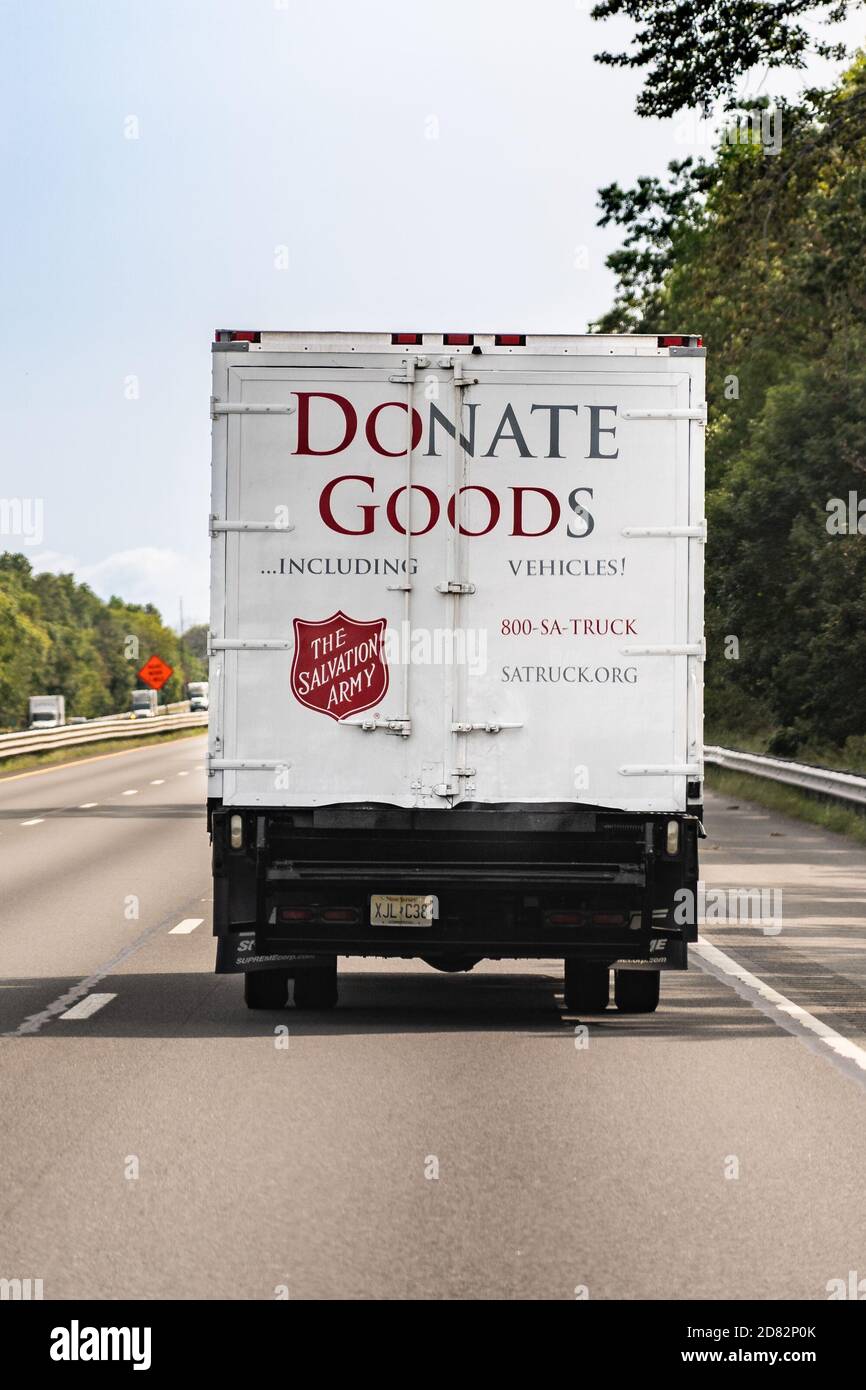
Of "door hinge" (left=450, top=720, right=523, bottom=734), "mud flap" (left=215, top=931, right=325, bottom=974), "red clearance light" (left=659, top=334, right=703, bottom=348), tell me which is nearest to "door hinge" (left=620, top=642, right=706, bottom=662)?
"door hinge" (left=450, top=720, right=523, bottom=734)

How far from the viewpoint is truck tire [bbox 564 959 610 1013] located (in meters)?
12.1

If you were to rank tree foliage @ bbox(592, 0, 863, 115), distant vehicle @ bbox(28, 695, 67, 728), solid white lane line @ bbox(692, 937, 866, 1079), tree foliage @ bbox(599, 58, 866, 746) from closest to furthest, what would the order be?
solid white lane line @ bbox(692, 937, 866, 1079), tree foliage @ bbox(592, 0, 863, 115), tree foliage @ bbox(599, 58, 866, 746), distant vehicle @ bbox(28, 695, 67, 728)

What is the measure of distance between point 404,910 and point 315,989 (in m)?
1.41

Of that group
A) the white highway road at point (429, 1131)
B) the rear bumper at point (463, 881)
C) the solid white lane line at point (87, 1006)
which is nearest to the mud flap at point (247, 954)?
the rear bumper at point (463, 881)

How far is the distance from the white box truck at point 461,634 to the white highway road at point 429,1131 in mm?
710

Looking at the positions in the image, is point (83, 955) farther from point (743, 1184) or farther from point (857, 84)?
point (857, 84)

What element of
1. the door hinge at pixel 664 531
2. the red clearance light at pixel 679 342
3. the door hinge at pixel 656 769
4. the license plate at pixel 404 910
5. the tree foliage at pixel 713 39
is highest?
the tree foliage at pixel 713 39

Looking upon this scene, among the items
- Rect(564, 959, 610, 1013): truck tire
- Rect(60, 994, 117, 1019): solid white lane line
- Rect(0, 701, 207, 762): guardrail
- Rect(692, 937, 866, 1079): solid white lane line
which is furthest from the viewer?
Rect(0, 701, 207, 762): guardrail

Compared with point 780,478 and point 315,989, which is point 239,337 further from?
point 780,478

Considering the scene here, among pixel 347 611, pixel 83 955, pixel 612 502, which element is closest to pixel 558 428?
pixel 612 502

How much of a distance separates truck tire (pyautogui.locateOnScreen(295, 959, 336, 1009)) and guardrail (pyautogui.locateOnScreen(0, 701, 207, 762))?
40.3 meters

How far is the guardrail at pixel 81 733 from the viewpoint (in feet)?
175

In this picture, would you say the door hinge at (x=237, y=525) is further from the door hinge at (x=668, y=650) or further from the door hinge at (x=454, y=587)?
the door hinge at (x=668, y=650)

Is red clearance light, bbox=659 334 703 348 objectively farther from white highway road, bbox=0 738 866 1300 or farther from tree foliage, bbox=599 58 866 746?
tree foliage, bbox=599 58 866 746
